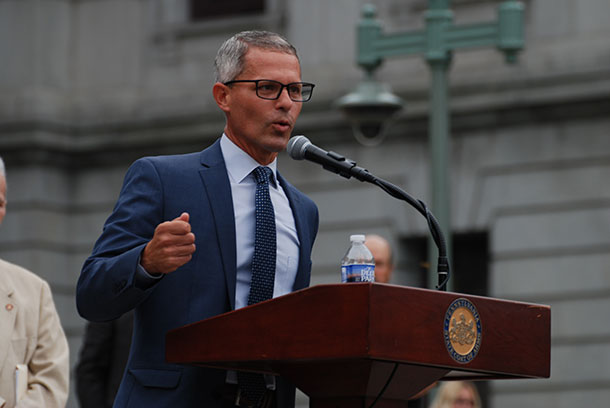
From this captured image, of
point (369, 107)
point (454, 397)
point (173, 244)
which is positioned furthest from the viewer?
point (369, 107)

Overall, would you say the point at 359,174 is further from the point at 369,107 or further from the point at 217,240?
the point at 369,107

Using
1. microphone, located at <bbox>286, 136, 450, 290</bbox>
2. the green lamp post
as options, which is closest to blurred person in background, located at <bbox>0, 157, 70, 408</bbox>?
microphone, located at <bbox>286, 136, 450, 290</bbox>

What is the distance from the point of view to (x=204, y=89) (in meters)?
16.5

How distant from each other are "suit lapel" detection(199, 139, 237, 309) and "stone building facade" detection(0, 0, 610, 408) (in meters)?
10.4

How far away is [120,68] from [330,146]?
325 centimetres

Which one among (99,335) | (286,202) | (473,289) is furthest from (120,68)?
(286,202)

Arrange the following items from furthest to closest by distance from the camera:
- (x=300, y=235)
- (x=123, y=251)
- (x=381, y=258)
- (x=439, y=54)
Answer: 1. (x=439, y=54)
2. (x=381, y=258)
3. (x=300, y=235)
4. (x=123, y=251)

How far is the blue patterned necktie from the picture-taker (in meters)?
3.81

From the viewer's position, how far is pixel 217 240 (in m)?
3.88

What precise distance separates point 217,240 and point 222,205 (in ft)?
0.39

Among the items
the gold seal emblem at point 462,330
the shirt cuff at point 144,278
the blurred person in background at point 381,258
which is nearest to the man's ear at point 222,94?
the shirt cuff at point 144,278

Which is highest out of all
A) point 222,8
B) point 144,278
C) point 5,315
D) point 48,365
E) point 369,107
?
point 222,8

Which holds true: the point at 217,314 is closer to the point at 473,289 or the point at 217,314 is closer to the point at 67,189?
the point at 473,289

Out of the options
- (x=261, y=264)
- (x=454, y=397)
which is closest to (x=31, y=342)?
(x=261, y=264)
